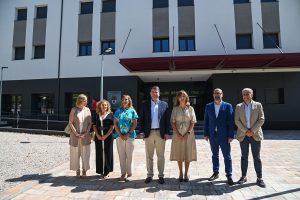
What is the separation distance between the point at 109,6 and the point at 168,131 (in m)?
15.4

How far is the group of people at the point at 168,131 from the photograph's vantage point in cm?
525

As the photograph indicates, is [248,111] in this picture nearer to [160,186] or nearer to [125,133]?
[160,186]

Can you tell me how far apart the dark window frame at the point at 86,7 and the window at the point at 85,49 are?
2.43 meters

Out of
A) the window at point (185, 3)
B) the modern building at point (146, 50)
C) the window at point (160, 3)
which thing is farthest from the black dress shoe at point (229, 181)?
the window at point (160, 3)

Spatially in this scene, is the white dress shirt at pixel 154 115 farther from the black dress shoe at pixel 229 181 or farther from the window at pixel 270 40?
the window at pixel 270 40

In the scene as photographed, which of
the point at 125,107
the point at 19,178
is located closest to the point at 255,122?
the point at 125,107

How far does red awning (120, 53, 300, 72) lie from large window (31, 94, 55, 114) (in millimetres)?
7114

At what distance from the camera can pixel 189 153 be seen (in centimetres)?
535

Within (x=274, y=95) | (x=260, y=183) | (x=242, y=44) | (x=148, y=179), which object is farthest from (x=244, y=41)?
(x=148, y=179)

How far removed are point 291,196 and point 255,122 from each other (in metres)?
1.50

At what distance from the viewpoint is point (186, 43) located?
1728 cm

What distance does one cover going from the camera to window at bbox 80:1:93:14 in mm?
18797

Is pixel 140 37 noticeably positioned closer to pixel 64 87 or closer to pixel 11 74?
pixel 64 87

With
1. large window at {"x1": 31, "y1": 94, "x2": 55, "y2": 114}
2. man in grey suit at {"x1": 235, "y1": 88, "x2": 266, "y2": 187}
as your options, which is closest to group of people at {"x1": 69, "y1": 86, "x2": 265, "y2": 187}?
man in grey suit at {"x1": 235, "y1": 88, "x2": 266, "y2": 187}
